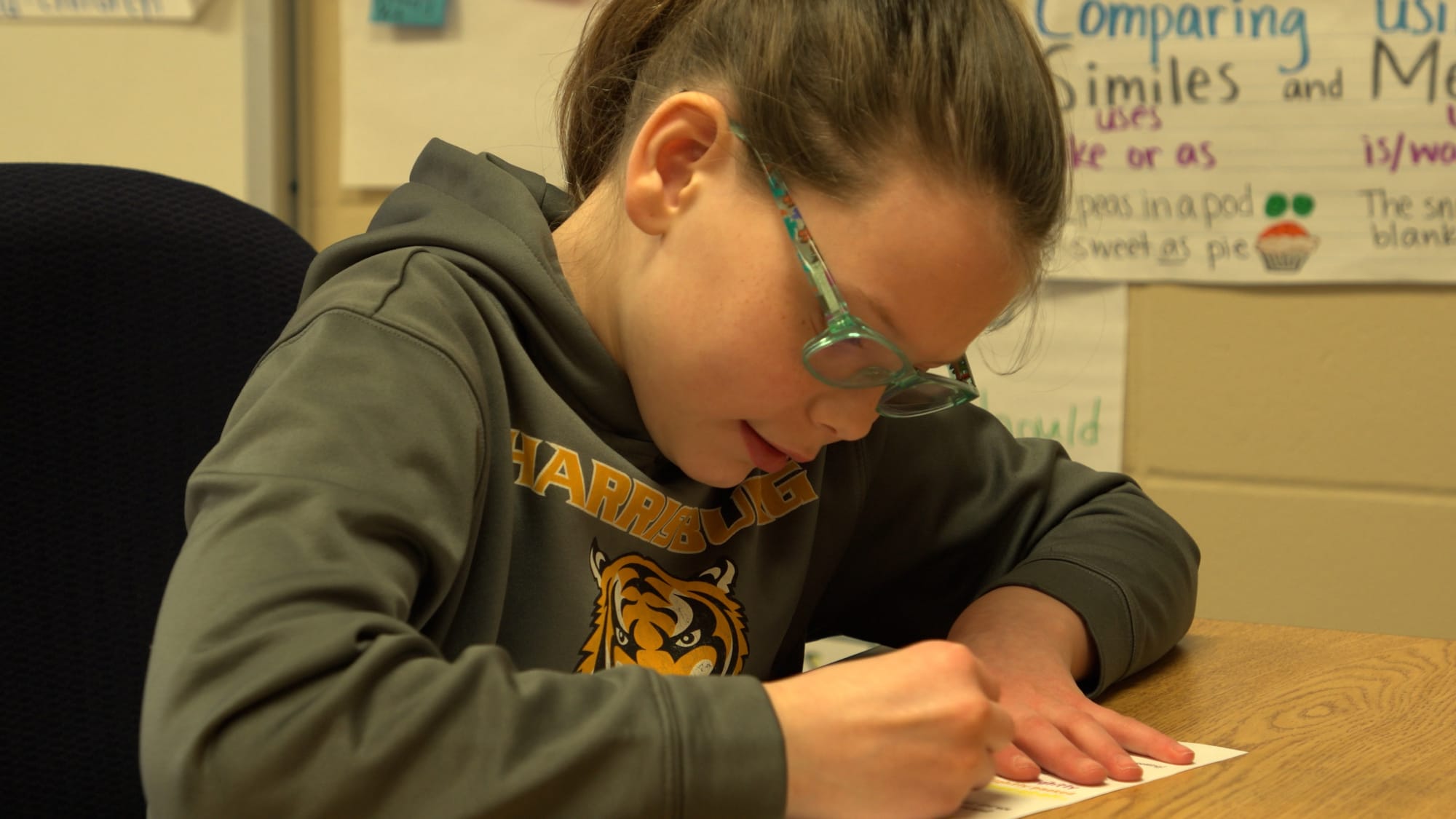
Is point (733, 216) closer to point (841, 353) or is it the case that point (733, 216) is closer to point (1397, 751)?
point (841, 353)

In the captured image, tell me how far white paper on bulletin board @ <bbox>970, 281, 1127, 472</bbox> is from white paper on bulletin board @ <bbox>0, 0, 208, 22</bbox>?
47.6 inches

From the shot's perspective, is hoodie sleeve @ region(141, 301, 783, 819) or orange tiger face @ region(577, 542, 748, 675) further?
orange tiger face @ region(577, 542, 748, 675)

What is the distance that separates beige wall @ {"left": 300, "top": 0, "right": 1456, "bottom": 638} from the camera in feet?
4.62

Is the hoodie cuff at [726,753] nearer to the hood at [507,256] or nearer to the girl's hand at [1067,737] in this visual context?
the girl's hand at [1067,737]

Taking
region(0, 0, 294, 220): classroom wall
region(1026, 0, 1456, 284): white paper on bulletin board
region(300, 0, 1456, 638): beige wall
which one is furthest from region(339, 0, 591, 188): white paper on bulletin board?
region(300, 0, 1456, 638): beige wall

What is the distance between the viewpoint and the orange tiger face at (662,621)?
0.73 m

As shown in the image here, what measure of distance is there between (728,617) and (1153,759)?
0.26 meters

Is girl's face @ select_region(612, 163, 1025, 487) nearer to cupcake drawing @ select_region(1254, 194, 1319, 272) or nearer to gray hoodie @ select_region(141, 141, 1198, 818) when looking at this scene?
gray hoodie @ select_region(141, 141, 1198, 818)

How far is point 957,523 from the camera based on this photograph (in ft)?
3.16

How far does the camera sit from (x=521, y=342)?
74cm

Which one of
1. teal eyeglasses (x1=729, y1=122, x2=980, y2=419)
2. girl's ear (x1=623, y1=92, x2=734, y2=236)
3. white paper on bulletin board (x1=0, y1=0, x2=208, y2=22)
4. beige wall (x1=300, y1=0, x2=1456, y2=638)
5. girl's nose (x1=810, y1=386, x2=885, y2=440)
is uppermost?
white paper on bulletin board (x1=0, y1=0, x2=208, y2=22)

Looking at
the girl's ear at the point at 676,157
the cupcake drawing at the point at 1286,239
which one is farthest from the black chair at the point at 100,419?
the cupcake drawing at the point at 1286,239

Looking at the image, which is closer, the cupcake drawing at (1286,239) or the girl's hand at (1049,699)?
the girl's hand at (1049,699)

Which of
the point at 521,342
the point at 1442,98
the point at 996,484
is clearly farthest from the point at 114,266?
the point at 1442,98
